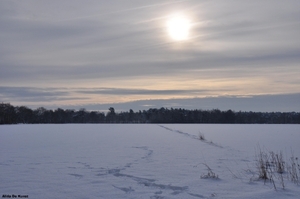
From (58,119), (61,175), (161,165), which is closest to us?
(61,175)

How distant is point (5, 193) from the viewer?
5.68 metres

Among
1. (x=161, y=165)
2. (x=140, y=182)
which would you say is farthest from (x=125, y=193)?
(x=161, y=165)

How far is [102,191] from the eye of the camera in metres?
5.94

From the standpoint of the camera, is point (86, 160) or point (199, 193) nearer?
point (199, 193)

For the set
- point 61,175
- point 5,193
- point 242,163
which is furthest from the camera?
point 242,163

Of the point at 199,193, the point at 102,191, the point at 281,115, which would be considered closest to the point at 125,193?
the point at 102,191

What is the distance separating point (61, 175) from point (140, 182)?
2.08 meters

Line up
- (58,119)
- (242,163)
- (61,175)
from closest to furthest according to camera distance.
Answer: (61,175) → (242,163) → (58,119)

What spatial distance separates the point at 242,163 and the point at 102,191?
5369 mm

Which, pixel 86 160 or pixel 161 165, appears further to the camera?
pixel 86 160

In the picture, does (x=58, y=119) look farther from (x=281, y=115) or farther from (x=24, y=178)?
(x=24, y=178)

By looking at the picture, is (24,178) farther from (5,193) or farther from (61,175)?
(5,193)

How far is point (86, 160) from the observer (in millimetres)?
10062

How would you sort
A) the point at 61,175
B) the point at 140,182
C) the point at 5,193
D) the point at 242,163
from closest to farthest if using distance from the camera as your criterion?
the point at 5,193, the point at 140,182, the point at 61,175, the point at 242,163
